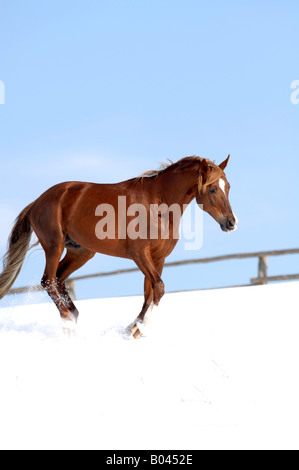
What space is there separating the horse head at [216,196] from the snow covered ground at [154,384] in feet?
3.29

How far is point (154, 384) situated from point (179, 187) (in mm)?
1693

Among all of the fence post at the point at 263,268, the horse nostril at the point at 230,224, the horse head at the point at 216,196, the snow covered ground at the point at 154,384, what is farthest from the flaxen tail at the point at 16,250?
the fence post at the point at 263,268

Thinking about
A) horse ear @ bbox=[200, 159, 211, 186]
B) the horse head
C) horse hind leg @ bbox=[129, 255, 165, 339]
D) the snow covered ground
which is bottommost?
the snow covered ground

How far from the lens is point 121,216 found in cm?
434

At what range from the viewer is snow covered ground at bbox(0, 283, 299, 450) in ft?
8.75

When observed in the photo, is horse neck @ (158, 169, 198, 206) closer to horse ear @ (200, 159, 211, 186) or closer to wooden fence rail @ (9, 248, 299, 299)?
horse ear @ (200, 159, 211, 186)

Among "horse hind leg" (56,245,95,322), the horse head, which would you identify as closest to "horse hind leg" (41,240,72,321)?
"horse hind leg" (56,245,95,322)

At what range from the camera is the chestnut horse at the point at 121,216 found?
4.27 metres

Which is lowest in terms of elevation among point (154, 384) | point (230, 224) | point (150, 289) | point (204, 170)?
point (154, 384)

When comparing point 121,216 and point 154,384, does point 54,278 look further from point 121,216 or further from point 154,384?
point 154,384

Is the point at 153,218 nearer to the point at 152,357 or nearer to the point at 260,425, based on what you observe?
the point at 152,357

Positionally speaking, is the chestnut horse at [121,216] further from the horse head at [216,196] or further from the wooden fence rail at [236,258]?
the wooden fence rail at [236,258]

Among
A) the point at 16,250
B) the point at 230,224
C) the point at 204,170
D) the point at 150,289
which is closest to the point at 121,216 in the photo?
the point at 150,289
